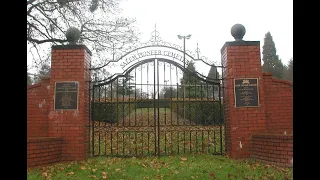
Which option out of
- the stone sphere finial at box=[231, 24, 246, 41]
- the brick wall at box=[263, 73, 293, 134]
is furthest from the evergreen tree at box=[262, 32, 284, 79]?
the stone sphere finial at box=[231, 24, 246, 41]

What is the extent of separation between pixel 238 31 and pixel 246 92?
1.41 metres

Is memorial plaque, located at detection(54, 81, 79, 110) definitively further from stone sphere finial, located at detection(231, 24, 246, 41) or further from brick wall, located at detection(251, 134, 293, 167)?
brick wall, located at detection(251, 134, 293, 167)

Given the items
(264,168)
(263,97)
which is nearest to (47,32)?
(263,97)

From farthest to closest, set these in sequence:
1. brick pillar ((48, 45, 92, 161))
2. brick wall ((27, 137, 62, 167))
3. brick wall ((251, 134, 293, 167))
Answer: brick pillar ((48, 45, 92, 161))
brick wall ((27, 137, 62, 167))
brick wall ((251, 134, 293, 167))

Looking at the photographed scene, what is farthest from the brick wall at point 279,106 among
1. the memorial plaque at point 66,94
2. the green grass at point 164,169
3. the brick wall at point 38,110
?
the brick wall at point 38,110

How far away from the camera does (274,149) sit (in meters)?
5.74

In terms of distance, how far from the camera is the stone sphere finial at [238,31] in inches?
266

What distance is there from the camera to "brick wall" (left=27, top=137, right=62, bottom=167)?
18.7 feet

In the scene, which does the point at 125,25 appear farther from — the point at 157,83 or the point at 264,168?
the point at 264,168

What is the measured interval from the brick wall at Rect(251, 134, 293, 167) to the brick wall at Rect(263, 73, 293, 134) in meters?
0.77

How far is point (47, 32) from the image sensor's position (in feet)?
45.2

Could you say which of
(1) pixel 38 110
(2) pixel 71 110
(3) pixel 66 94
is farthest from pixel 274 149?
(1) pixel 38 110

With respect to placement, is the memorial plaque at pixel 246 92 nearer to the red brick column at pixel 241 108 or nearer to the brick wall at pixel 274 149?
the red brick column at pixel 241 108

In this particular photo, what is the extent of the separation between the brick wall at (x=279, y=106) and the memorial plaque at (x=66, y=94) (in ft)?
14.0
